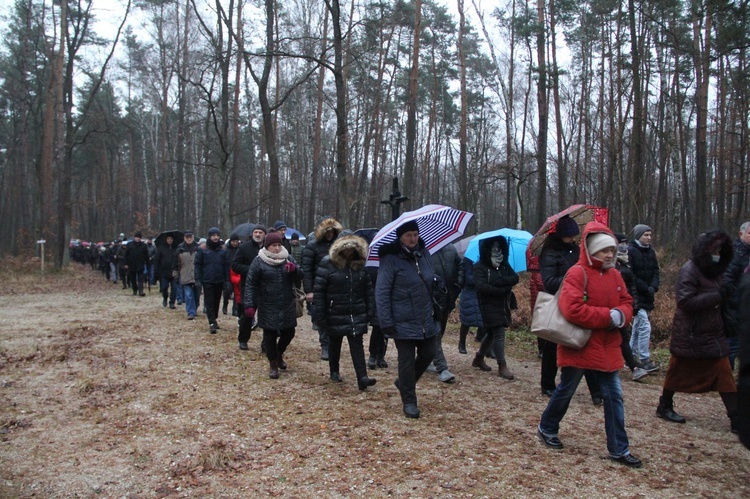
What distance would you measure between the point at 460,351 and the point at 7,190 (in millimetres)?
50094

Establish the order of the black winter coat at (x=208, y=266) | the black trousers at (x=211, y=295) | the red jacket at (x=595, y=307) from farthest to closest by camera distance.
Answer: the black trousers at (x=211, y=295) < the black winter coat at (x=208, y=266) < the red jacket at (x=595, y=307)

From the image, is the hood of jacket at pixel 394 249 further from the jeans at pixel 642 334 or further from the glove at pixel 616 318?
the jeans at pixel 642 334

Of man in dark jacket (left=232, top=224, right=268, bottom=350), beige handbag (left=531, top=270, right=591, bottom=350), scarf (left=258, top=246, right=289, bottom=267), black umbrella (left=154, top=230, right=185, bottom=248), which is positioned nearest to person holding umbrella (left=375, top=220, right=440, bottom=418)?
beige handbag (left=531, top=270, right=591, bottom=350)

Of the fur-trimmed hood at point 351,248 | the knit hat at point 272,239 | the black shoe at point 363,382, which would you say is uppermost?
the knit hat at point 272,239

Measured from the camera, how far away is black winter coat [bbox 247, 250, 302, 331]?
720 cm

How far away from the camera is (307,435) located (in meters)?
5.23

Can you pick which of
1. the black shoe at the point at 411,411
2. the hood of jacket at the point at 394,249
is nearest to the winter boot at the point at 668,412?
the black shoe at the point at 411,411

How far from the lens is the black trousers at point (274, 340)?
7.35 metres

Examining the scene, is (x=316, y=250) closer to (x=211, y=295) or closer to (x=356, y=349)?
(x=356, y=349)

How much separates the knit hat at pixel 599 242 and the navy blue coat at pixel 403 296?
5.90ft

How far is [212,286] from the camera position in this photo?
1059 cm

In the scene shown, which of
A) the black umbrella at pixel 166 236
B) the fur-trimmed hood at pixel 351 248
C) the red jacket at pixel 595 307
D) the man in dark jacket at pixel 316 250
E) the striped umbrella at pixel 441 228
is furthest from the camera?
the black umbrella at pixel 166 236

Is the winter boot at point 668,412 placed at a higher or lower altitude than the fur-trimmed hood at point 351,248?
lower

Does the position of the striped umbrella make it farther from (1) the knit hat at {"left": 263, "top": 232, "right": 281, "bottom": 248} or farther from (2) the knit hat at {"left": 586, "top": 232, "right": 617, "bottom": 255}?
(2) the knit hat at {"left": 586, "top": 232, "right": 617, "bottom": 255}
